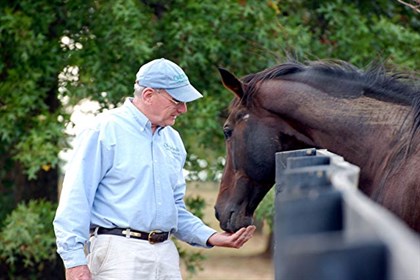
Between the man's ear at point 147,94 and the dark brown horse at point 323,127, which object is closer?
the man's ear at point 147,94

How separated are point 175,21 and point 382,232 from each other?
8.11 m

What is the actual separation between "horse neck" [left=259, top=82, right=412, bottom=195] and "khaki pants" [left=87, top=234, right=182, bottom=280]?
4.17 ft

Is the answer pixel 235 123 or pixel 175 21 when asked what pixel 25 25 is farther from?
pixel 235 123

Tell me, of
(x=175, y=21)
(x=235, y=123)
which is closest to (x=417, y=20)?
(x=175, y=21)

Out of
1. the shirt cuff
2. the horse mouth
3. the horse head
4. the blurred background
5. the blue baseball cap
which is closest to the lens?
the shirt cuff

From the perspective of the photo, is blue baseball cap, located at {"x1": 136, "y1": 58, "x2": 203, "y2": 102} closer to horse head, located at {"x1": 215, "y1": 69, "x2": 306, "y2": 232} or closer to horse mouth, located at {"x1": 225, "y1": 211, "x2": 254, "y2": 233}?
horse head, located at {"x1": 215, "y1": 69, "x2": 306, "y2": 232}

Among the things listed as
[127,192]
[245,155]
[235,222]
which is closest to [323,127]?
[245,155]

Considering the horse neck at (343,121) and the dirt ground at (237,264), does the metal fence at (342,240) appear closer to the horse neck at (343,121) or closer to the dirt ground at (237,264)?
the horse neck at (343,121)

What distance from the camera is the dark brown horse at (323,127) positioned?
5375mm

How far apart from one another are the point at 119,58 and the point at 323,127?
4143mm

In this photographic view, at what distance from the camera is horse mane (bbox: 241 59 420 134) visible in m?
5.73

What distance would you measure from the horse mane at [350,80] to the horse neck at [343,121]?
2.0 inches

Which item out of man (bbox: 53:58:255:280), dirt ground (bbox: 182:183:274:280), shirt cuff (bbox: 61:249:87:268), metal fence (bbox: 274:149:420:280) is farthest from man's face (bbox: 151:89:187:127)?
dirt ground (bbox: 182:183:274:280)

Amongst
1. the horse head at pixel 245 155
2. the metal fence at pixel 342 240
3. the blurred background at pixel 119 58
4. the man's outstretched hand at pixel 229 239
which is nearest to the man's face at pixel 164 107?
the man's outstretched hand at pixel 229 239
